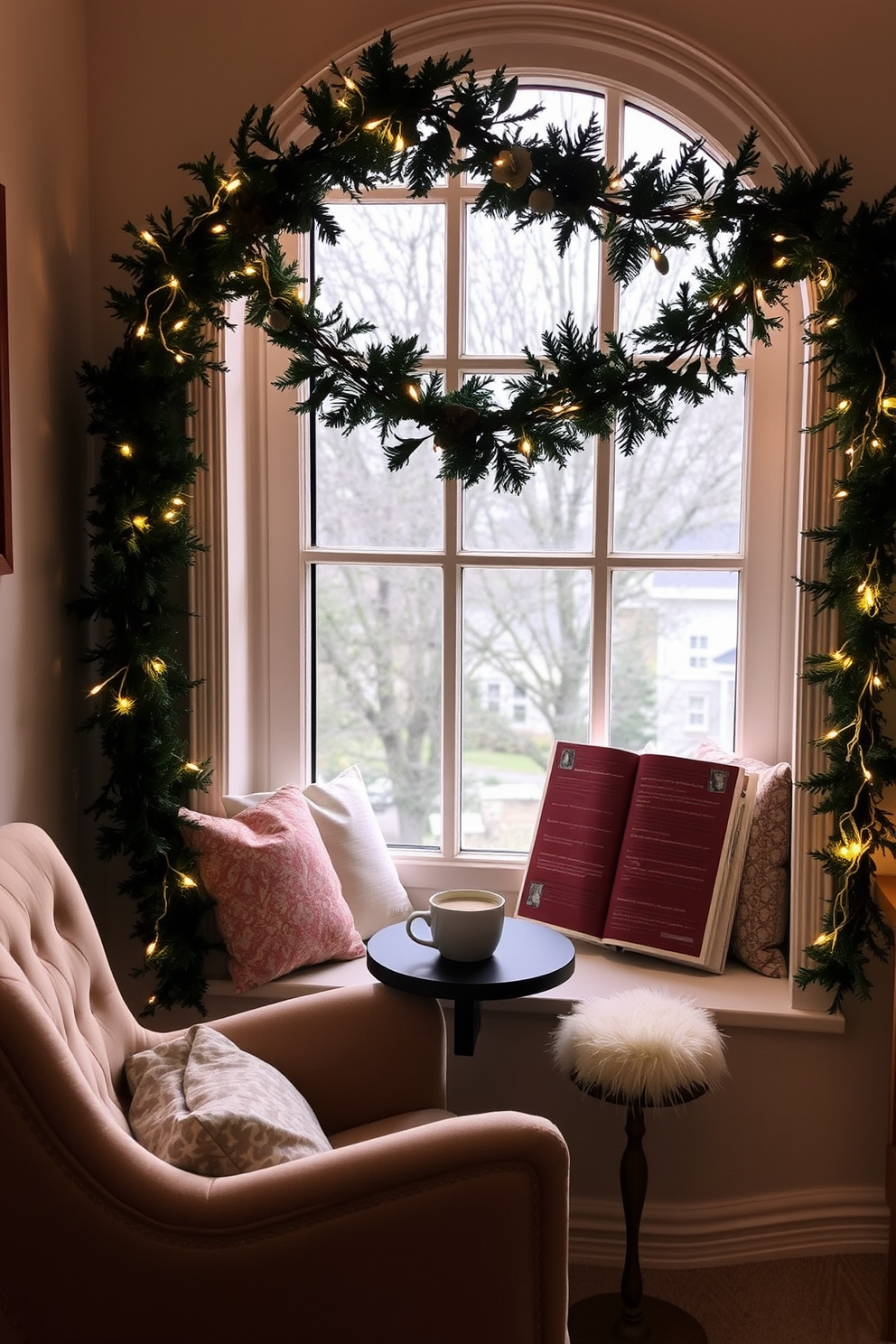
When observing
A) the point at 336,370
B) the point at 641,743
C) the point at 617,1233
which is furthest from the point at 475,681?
the point at 617,1233

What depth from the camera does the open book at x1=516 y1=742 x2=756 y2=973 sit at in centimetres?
244

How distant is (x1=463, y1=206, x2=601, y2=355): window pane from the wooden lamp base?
1.98 meters

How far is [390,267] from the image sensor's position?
8.73 feet

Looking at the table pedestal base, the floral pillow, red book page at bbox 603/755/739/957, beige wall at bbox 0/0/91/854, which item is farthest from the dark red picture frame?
the floral pillow

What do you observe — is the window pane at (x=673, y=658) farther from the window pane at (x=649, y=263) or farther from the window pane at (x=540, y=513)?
the window pane at (x=649, y=263)

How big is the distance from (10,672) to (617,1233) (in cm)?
168

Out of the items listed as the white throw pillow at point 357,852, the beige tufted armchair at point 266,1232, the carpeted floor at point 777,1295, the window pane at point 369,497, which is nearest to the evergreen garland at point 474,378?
the white throw pillow at point 357,852

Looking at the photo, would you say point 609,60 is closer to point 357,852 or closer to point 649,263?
point 649,263

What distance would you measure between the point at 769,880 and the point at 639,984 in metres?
0.35

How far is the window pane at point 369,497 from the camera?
2707mm

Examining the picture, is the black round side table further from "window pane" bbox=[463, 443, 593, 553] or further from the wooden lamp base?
"window pane" bbox=[463, 443, 593, 553]

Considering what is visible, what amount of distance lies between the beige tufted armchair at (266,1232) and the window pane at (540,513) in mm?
1475

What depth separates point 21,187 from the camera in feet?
7.06

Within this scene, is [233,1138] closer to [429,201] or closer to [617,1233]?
[617,1233]
